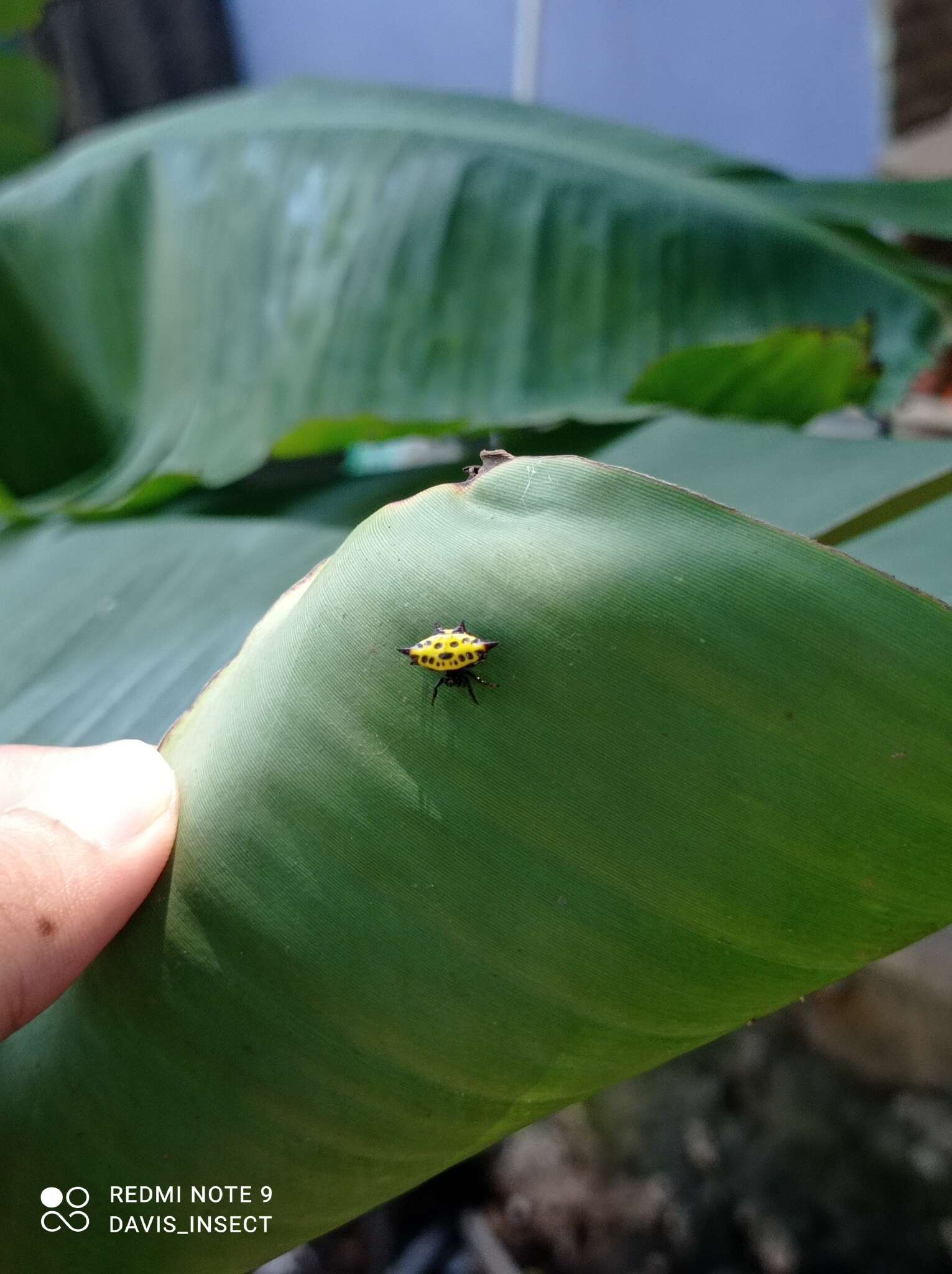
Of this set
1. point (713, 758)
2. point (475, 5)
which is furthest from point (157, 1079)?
point (475, 5)

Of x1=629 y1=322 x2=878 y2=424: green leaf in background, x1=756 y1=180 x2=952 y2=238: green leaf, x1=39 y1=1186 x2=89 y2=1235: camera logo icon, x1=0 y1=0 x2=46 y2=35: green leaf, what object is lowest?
x1=39 y1=1186 x2=89 y2=1235: camera logo icon

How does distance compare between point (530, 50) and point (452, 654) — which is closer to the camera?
point (452, 654)

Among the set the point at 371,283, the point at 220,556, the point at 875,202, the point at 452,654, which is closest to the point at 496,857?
the point at 452,654

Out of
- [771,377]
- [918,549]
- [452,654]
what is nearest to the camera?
[452,654]

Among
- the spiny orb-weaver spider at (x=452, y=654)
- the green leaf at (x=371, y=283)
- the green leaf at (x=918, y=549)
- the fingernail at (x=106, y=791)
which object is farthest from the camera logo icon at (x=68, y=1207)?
the green leaf at (x=371, y=283)


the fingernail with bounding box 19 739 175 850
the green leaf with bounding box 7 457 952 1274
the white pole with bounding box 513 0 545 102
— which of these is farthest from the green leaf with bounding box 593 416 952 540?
the white pole with bounding box 513 0 545 102

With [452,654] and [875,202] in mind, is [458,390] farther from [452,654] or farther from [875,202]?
[452,654]

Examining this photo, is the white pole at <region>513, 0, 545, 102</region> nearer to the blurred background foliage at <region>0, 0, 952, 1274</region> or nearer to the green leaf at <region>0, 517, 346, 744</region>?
the blurred background foliage at <region>0, 0, 952, 1274</region>
